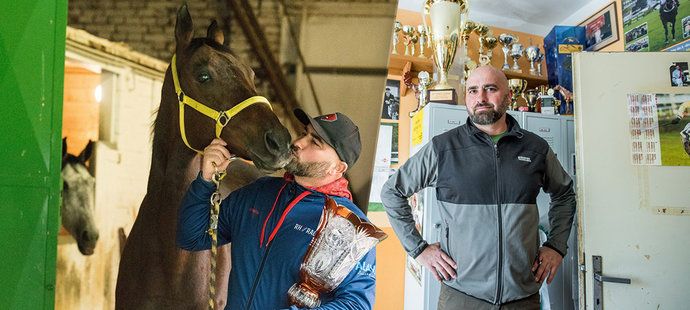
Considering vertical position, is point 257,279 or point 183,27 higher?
point 183,27

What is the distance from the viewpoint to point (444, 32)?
8.72 ft

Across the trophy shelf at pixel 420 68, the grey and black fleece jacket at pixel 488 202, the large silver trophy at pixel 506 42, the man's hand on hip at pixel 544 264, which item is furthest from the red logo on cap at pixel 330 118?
the large silver trophy at pixel 506 42

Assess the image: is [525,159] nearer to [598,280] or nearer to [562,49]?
[598,280]

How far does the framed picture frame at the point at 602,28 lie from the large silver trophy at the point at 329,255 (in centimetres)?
336

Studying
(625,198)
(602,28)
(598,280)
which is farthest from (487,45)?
(598,280)

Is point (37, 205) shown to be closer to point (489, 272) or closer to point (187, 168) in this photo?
point (187, 168)

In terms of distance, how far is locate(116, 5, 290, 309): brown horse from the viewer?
35.6 inches

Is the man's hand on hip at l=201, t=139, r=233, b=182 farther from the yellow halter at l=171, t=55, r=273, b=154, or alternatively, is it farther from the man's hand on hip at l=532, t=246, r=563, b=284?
the man's hand on hip at l=532, t=246, r=563, b=284

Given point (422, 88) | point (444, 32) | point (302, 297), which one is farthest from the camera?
point (422, 88)

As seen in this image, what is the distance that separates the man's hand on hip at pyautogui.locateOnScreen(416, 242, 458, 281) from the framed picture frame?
8.51 ft

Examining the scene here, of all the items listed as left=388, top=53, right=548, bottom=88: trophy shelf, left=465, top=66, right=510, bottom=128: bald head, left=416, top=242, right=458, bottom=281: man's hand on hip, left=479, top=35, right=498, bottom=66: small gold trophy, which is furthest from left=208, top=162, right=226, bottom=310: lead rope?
left=479, top=35, right=498, bottom=66: small gold trophy

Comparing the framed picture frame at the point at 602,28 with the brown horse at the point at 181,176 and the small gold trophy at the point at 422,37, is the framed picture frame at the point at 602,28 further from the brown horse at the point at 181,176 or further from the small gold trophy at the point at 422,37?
the brown horse at the point at 181,176

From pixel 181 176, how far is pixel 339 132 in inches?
13.3

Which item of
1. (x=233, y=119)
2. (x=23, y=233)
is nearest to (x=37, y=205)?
(x=23, y=233)
